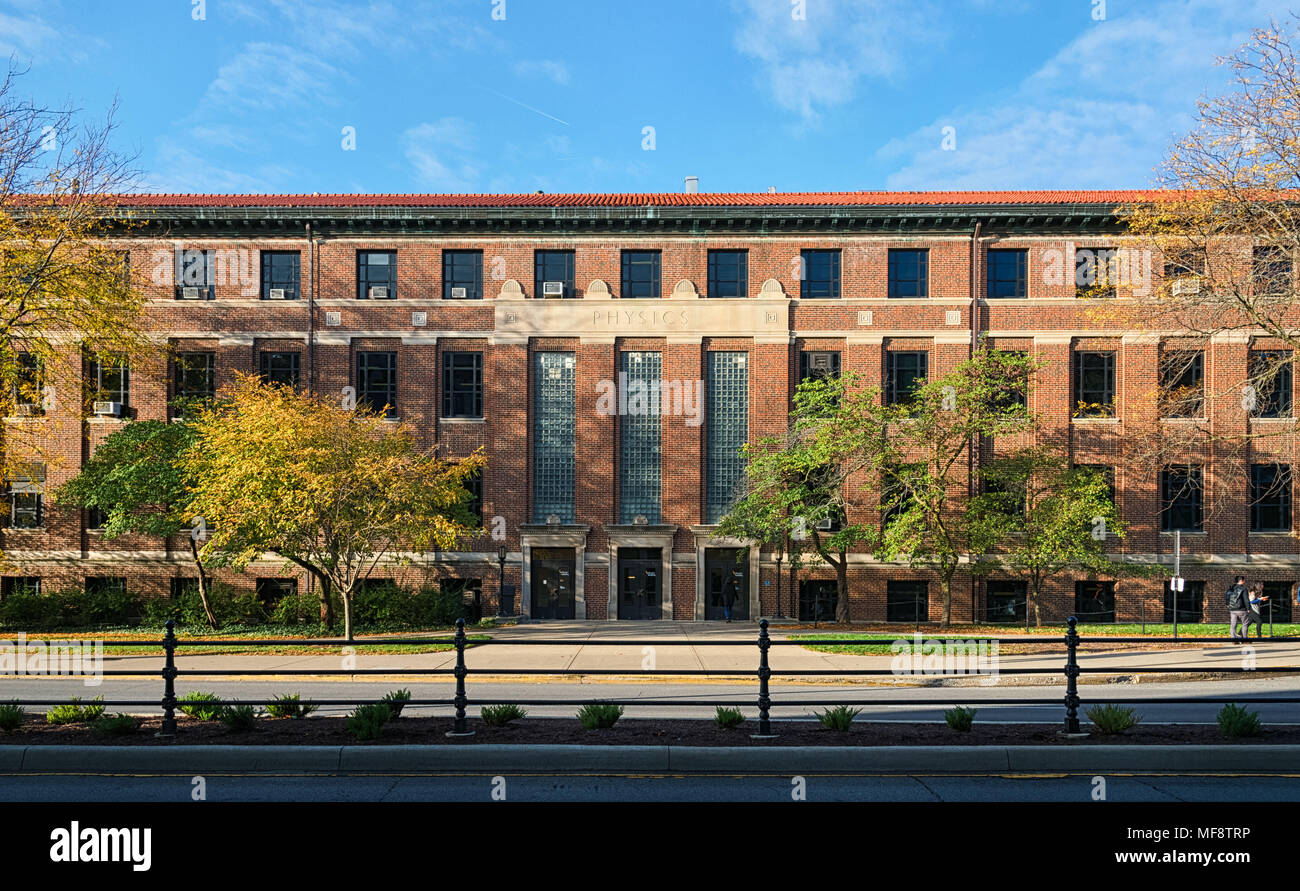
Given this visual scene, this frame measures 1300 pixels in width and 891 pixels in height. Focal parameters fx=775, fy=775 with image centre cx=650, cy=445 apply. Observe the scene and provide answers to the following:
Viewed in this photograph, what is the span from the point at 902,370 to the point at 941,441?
5.25 m

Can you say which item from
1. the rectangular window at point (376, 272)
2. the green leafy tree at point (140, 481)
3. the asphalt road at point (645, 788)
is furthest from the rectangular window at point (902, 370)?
the green leafy tree at point (140, 481)

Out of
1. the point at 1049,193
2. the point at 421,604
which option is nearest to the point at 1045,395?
the point at 1049,193

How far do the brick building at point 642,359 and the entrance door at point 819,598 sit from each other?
0.10 meters

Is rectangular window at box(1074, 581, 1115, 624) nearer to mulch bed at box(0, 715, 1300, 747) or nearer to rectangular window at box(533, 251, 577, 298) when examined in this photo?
mulch bed at box(0, 715, 1300, 747)

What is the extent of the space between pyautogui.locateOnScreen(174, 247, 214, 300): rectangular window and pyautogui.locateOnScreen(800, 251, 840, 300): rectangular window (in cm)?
2184

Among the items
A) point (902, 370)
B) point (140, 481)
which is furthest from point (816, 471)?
point (140, 481)

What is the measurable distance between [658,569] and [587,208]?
553 inches

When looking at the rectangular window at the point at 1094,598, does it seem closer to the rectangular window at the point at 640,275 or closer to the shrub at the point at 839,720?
the rectangular window at the point at 640,275

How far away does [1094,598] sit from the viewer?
95.6 feet

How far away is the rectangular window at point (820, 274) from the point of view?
3031 centimetres

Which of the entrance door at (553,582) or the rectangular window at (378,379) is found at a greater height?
the rectangular window at (378,379)

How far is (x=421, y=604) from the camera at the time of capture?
26281 mm

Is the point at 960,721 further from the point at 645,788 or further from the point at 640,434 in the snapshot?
the point at 640,434

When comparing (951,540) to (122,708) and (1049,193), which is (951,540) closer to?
(1049,193)
